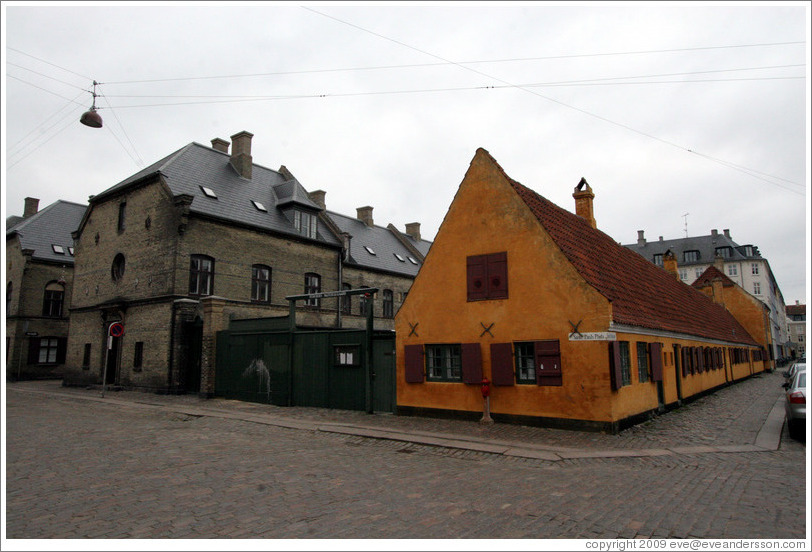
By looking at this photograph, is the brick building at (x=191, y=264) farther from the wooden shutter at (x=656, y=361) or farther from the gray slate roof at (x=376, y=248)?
the wooden shutter at (x=656, y=361)

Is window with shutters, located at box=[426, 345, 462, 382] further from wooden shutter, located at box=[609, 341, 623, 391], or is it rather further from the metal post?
wooden shutter, located at box=[609, 341, 623, 391]

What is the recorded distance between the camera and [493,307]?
13.5 meters

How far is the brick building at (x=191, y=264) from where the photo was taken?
21.9 m

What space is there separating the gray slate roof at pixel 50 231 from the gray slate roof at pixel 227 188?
1146 cm

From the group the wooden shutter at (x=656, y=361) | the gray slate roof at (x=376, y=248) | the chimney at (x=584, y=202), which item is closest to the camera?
the wooden shutter at (x=656, y=361)

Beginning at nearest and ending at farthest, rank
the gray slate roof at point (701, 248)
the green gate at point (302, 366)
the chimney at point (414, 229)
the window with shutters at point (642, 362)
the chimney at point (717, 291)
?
the window with shutters at point (642, 362) → the green gate at point (302, 366) → the chimney at point (717, 291) → the chimney at point (414, 229) → the gray slate roof at point (701, 248)

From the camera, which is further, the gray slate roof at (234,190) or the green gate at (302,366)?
the gray slate roof at (234,190)

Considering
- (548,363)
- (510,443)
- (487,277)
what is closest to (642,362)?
(548,363)

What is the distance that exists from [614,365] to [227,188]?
2248 cm

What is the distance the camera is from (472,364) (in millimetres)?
13430

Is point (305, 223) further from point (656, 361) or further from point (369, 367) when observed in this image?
point (656, 361)

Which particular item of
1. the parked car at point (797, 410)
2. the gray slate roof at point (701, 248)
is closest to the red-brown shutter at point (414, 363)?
the parked car at point (797, 410)

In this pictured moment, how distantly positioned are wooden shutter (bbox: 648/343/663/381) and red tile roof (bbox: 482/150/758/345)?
0.59 m

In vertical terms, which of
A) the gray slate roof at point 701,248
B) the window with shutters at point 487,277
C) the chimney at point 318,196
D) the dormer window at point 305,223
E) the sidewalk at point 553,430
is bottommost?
the sidewalk at point 553,430
